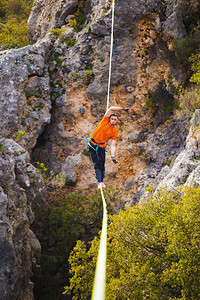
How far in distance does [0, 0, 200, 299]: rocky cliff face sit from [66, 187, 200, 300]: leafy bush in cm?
584

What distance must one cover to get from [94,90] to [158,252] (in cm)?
1089

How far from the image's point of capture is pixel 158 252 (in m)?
7.40

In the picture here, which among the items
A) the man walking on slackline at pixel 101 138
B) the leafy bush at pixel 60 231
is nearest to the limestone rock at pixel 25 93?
the leafy bush at pixel 60 231

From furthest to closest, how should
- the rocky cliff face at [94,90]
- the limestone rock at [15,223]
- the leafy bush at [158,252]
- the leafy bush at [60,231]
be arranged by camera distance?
1. the rocky cliff face at [94,90]
2. the leafy bush at [60,231]
3. the limestone rock at [15,223]
4. the leafy bush at [158,252]

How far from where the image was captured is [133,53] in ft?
51.1

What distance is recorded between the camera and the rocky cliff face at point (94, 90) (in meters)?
14.4

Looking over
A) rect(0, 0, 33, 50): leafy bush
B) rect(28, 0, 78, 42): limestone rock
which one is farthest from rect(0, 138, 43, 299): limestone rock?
rect(0, 0, 33, 50): leafy bush

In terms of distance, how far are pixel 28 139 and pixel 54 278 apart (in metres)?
7.39

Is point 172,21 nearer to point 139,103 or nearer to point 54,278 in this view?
point 139,103

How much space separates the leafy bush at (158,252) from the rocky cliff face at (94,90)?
5.84m

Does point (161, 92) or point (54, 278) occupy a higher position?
point (161, 92)

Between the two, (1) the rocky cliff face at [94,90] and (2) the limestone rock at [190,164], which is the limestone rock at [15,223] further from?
(2) the limestone rock at [190,164]

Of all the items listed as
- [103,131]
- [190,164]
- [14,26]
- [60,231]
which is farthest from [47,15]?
[190,164]

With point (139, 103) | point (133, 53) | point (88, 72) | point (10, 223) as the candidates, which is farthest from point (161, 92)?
point (10, 223)
